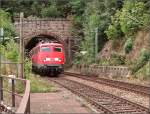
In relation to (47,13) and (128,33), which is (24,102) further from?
(47,13)

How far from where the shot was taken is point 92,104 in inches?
696

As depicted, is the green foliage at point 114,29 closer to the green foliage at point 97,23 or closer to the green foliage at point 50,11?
the green foliage at point 97,23

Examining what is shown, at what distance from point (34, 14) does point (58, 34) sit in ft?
24.4

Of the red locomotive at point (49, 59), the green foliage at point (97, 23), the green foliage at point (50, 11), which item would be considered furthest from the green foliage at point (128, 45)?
the green foliage at point (50, 11)

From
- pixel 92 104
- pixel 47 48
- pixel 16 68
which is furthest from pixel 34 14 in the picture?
pixel 92 104

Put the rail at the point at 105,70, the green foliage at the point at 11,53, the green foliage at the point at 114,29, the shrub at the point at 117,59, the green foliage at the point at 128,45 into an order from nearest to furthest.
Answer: the green foliage at the point at 11,53 → the rail at the point at 105,70 → the green foliage at the point at 128,45 → the shrub at the point at 117,59 → the green foliage at the point at 114,29

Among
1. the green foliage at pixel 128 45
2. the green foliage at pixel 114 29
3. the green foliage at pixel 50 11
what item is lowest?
the green foliage at pixel 128 45

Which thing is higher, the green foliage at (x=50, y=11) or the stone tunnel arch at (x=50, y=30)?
the green foliage at (x=50, y=11)

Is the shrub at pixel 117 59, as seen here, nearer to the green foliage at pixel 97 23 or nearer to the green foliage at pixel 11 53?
the green foliage at pixel 97 23

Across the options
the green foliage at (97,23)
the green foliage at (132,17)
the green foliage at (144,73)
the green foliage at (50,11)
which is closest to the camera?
the green foliage at (144,73)

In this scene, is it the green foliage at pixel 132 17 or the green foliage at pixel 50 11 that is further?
the green foliage at pixel 50 11

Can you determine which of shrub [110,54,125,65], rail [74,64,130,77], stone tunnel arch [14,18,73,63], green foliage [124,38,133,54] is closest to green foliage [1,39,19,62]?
rail [74,64,130,77]

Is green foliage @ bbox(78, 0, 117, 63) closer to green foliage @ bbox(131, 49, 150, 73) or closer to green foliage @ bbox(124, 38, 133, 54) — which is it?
green foliage @ bbox(124, 38, 133, 54)

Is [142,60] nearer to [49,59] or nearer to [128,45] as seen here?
[128,45]
